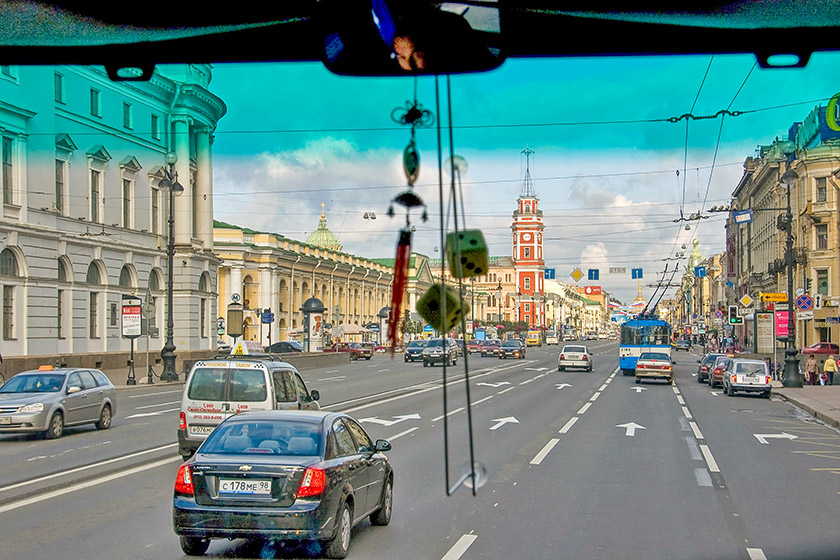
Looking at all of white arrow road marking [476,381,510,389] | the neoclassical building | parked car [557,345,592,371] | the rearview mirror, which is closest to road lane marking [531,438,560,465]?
the neoclassical building

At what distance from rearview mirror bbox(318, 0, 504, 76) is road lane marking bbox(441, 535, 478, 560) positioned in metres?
6.43

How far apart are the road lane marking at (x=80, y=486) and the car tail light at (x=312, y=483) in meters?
4.57

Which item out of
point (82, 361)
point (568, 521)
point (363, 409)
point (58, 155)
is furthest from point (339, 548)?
point (82, 361)

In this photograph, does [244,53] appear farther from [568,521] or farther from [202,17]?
[568,521]

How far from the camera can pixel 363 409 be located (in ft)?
94.8

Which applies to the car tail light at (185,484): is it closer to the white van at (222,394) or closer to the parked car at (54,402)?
the white van at (222,394)

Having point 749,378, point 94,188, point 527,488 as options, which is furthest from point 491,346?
point 527,488

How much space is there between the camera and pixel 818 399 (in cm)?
3484

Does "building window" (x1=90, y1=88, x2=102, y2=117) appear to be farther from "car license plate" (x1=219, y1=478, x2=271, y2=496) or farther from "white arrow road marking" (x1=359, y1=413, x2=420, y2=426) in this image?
"car license plate" (x1=219, y1=478, x2=271, y2=496)

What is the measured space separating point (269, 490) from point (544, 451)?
10372 millimetres

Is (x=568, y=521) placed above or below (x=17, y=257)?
below

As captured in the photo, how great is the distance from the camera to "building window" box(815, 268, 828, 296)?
67.1m

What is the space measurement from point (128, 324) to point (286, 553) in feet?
115

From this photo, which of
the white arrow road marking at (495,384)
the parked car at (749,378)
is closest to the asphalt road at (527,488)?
the parked car at (749,378)
